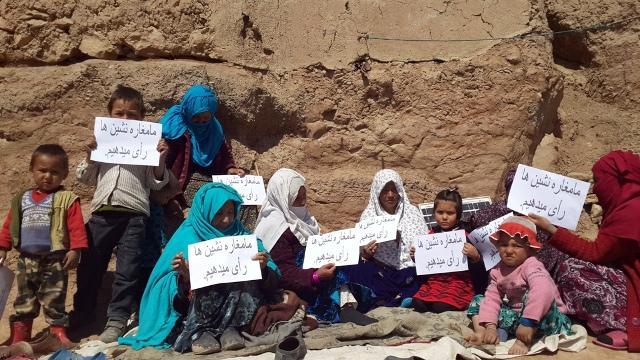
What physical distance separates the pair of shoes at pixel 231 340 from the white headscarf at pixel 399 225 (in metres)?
1.29

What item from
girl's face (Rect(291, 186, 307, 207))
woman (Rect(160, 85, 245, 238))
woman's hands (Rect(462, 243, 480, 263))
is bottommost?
woman's hands (Rect(462, 243, 480, 263))

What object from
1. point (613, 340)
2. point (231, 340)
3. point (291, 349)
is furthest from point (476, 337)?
point (231, 340)

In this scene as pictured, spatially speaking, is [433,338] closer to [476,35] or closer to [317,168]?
[317,168]

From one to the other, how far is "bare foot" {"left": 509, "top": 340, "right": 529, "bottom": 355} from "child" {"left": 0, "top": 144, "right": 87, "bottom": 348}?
2.50 meters

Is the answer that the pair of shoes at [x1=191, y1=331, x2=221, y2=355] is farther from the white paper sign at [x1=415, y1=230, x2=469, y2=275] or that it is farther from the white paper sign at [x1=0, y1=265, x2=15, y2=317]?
the white paper sign at [x1=415, y1=230, x2=469, y2=275]

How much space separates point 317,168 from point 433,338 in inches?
80.1

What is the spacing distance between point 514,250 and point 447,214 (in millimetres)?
715

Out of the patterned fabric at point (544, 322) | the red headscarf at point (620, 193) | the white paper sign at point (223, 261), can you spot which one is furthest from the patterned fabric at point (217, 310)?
the red headscarf at point (620, 193)

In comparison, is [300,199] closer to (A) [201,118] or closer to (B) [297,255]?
(B) [297,255]

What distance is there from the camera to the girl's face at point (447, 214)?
504 centimetres

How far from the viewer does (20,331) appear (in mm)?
4344

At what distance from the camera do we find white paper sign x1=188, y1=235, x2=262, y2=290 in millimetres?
4113

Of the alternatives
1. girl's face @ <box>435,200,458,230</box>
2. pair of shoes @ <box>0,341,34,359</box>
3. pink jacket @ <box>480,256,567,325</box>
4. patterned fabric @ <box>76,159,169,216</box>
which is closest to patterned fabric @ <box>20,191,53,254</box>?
patterned fabric @ <box>76,159,169,216</box>

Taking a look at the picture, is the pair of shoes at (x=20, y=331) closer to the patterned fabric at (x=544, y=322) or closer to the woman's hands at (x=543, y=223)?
the patterned fabric at (x=544, y=322)
